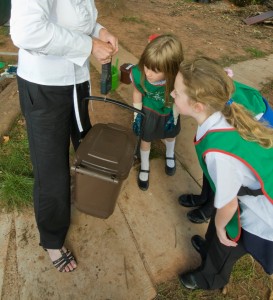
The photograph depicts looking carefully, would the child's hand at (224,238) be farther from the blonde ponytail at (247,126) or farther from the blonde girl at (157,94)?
the blonde girl at (157,94)

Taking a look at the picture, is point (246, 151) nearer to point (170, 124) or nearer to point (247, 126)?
point (247, 126)

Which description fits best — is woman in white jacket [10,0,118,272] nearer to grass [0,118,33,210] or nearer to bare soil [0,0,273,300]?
grass [0,118,33,210]

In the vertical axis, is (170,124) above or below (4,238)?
above

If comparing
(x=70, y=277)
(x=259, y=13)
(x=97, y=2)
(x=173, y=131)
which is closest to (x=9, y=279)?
(x=70, y=277)

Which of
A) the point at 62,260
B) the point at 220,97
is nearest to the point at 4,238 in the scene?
the point at 62,260

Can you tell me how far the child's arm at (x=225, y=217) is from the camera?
154 centimetres

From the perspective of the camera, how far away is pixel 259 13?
7625mm

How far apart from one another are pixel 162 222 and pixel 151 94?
1060 mm

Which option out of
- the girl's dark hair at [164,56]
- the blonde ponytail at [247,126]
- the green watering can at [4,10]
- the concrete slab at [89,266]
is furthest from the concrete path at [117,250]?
the green watering can at [4,10]

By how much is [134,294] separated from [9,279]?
867 millimetres

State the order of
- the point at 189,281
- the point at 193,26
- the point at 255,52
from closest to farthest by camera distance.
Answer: the point at 189,281, the point at 255,52, the point at 193,26

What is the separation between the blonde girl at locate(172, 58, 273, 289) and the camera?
4.77 ft

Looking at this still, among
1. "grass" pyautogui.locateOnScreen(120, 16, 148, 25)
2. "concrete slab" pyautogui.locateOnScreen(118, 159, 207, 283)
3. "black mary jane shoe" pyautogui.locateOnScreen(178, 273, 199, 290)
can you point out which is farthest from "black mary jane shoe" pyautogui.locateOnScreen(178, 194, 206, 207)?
"grass" pyautogui.locateOnScreen(120, 16, 148, 25)

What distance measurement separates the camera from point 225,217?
1.62 m
